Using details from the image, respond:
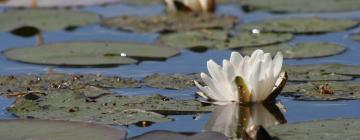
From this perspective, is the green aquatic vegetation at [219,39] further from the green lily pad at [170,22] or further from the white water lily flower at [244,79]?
the white water lily flower at [244,79]

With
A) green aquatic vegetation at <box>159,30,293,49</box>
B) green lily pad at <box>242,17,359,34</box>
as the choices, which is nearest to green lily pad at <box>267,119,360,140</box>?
green aquatic vegetation at <box>159,30,293,49</box>

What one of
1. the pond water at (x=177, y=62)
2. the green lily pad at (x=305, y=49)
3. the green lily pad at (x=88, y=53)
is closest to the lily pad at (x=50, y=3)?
the pond water at (x=177, y=62)

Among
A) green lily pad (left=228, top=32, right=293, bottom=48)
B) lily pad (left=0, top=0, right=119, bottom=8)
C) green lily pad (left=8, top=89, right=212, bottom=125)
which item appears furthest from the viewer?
lily pad (left=0, top=0, right=119, bottom=8)

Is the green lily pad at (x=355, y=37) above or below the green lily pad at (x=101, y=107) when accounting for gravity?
above

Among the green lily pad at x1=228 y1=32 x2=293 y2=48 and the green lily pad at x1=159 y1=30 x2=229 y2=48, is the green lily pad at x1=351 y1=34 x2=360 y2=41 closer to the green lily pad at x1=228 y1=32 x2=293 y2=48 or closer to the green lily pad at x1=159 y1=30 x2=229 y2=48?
the green lily pad at x1=228 y1=32 x2=293 y2=48

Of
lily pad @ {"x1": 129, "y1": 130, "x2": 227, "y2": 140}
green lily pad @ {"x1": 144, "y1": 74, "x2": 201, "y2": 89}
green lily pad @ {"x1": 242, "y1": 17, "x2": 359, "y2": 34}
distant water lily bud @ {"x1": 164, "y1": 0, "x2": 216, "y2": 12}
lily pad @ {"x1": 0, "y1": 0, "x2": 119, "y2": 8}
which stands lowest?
lily pad @ {"x1": 129, "y1": 130, "x2": 227, "y2": 140}

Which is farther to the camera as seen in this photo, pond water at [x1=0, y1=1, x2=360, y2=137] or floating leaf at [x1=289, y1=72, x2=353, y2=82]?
floating leaf at [x1=289, y1=72, x2=353, y2=82]
